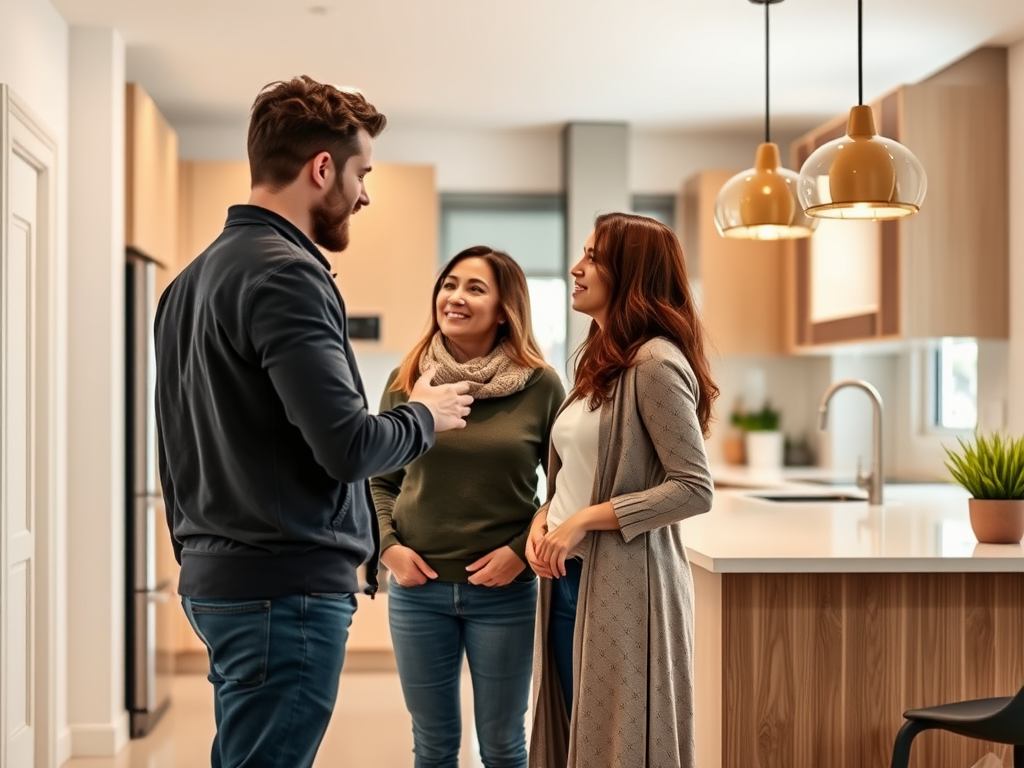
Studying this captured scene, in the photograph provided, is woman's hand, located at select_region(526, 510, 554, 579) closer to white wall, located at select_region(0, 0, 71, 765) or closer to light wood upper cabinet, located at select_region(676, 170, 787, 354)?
white wall, located at select_region(0, 0, 71, 765)

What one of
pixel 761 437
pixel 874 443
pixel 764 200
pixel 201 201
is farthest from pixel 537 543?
pixel 761 437

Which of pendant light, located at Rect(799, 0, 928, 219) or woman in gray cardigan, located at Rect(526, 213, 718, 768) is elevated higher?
pendant light, located at Rect(799, 0, 928, 219)

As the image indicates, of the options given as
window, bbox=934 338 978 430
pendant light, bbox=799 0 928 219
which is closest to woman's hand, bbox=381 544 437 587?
pendant light, bbox=799 0 928 219

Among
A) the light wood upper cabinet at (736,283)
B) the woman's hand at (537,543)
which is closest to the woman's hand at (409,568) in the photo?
the woman's hand at (537,543)

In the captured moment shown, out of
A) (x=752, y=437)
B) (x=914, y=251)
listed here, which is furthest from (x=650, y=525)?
(x=752, y=437)

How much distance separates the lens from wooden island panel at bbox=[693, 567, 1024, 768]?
2.41 m

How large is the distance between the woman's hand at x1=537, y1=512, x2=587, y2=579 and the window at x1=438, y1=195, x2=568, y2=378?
365cm

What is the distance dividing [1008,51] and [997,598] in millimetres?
2676

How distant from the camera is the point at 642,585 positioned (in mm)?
2055

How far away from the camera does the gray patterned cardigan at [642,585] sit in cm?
202

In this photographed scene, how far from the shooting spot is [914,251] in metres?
4.28

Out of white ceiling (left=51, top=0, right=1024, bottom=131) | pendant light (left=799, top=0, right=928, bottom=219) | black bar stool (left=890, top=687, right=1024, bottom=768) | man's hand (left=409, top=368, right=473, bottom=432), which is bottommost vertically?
black bar stool (left=890, top=687, right=1024, bottom=768)

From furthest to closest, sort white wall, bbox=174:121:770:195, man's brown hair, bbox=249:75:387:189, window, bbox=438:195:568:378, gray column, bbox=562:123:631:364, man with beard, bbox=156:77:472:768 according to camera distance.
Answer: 1. window, bbox=438:195:568:378
2. white wall, bbox=174:121:770:195
3. gray column, bbox=562:123:631:364
4. man's brown hair, bbox=249:75:387:189
5. man with beard, bbox=156:77:472:768

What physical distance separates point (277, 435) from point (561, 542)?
0.70 m
